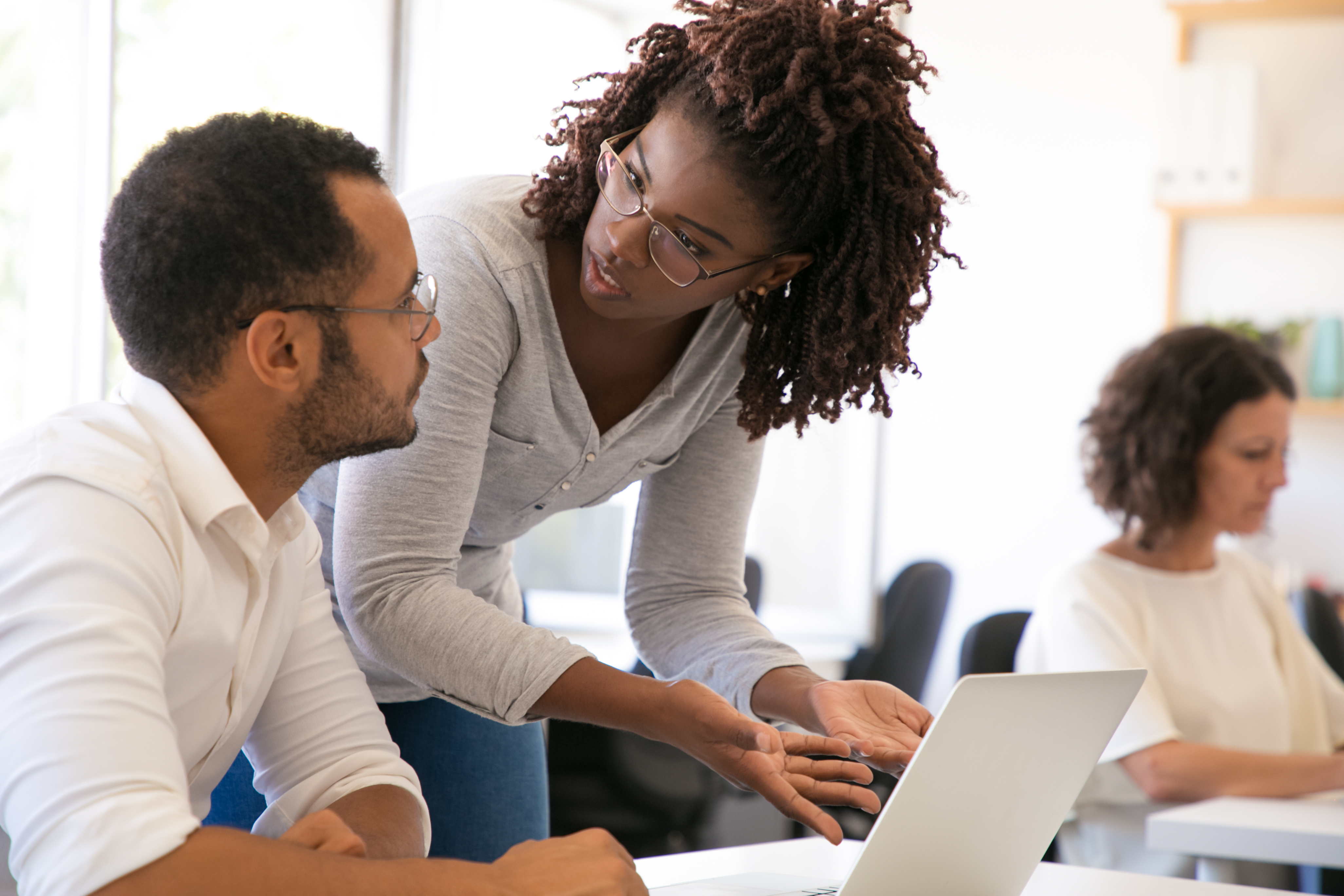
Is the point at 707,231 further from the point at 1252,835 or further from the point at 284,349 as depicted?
the point at 1252,835

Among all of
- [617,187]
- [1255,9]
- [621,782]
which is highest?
[1255,9]

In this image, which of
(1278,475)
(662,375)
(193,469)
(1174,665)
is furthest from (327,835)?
(1278,475)

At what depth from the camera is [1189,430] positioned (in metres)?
2.27

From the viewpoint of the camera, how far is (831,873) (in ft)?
3.88

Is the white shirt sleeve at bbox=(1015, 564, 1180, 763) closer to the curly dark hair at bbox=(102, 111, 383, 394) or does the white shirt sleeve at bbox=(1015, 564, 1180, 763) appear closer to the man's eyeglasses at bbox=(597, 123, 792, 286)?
the man's eyeglasses at bbox=(597, 123, 792, 286)

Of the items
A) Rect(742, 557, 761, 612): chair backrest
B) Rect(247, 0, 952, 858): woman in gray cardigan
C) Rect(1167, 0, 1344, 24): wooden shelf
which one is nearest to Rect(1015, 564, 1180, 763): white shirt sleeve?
Rect(742, 557, 761, 612): chair backrest

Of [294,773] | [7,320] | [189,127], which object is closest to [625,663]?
[7,320]

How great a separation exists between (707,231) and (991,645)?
4.21 feet

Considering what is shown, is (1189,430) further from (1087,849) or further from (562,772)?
(562,772)

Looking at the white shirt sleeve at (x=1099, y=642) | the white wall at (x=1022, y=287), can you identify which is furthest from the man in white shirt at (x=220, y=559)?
the white wall at (x=1022, y=287)

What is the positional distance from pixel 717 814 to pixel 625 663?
44 centimetres

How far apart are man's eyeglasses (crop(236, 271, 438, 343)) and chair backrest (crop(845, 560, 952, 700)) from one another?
226 centimetres

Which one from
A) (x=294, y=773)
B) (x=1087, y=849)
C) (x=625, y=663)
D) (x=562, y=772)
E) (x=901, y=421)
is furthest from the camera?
(x=901, y=421)

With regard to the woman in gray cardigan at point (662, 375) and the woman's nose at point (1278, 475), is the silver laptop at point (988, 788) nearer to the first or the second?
the woman in gray cardigan at point (662, 375)
